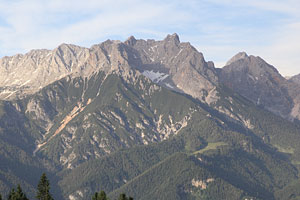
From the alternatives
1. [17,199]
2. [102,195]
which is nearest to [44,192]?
[17,199]

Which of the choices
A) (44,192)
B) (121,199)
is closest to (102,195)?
(121,199)

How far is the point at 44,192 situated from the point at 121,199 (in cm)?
2241

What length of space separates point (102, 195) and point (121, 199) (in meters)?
8.04

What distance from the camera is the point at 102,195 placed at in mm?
181500

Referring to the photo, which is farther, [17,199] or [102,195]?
[102,195]

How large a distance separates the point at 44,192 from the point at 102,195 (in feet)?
62.8

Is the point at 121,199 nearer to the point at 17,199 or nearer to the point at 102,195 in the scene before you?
the point at 102,195

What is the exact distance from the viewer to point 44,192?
560 feet

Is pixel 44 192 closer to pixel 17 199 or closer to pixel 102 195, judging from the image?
pixel 17 199

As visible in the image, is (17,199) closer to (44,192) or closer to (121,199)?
(44,192)

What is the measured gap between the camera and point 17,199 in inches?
6619

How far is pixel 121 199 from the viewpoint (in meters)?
176

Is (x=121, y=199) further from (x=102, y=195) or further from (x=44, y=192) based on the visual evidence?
(x=44, y=192)
